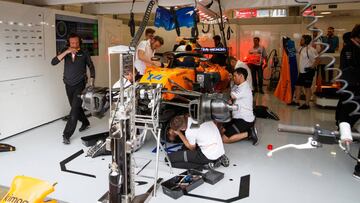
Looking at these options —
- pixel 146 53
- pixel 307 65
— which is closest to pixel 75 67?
pixel 146 53

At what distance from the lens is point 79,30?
6.62m

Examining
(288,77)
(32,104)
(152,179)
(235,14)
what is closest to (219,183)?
(152,179)

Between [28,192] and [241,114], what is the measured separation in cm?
342

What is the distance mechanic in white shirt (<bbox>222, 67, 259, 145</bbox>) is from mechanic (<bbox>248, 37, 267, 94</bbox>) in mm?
5021

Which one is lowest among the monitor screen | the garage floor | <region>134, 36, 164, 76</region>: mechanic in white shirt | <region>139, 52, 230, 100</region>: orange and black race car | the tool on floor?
the garage floor

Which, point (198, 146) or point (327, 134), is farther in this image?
point (198, 146)

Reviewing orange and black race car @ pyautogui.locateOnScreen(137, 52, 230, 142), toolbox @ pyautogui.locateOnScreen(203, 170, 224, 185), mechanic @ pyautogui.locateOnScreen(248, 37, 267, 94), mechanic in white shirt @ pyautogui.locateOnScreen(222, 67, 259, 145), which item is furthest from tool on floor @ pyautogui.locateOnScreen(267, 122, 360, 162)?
mechanic @ pyautogui.locateOnScreen(248, 37, 267, 94)

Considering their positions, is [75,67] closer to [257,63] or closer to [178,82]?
[178,82]

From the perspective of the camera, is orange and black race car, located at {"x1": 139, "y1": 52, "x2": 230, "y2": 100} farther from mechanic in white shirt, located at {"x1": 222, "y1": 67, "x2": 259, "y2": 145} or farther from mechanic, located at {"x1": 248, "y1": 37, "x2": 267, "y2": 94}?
→ mechanic, located at {"x1": 248, "y1": 37, "x2": 267, "y2": 94}

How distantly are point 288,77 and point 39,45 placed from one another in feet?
18.9

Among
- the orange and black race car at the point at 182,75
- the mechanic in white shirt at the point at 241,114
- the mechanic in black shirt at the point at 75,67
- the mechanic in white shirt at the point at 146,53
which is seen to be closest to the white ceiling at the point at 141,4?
the mechanic in white shirt at the point at 146,53

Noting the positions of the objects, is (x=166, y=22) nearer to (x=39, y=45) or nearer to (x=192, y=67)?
(x=192, y=67)

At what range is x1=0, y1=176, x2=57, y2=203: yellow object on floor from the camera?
196 cm

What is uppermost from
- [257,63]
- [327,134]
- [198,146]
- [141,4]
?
[141,4]
